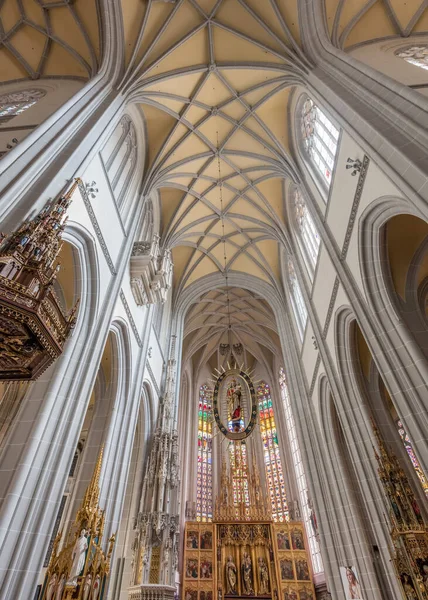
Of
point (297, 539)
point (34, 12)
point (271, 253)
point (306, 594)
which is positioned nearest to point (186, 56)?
point (34, 12)

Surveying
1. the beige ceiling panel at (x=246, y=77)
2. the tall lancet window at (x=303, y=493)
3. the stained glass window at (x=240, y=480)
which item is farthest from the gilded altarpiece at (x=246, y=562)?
the beige ceiling panel at (x=246, y=77)

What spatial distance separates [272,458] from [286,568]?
6087 millimetres

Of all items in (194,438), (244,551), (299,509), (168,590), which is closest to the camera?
(168,590)

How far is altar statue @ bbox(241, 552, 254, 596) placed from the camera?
13.0 metres

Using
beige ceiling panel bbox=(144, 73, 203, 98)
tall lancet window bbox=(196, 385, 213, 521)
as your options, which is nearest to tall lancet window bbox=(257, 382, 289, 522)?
tall lancet window bbox=(196, 385, 213, 521)

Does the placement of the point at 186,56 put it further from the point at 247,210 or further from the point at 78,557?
the point at 78,557

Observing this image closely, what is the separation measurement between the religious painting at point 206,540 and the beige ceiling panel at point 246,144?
15.5m

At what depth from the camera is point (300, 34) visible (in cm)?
995

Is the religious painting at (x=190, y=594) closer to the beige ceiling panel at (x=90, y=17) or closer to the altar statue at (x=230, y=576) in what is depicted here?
the altar statue at (x=230, y=576)

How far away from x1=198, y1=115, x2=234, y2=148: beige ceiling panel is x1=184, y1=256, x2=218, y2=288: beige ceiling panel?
5.96m

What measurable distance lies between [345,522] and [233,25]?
14735mm

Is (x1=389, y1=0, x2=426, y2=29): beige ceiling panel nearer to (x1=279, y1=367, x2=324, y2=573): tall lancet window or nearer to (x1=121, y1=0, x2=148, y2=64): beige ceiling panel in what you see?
(x1=121, y1=0, x2=148, y2=64): beige ceiling panel

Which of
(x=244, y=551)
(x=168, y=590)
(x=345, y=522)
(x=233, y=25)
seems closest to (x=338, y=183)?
(x=233, y=25)

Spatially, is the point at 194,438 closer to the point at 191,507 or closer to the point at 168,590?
the point at 191,507
